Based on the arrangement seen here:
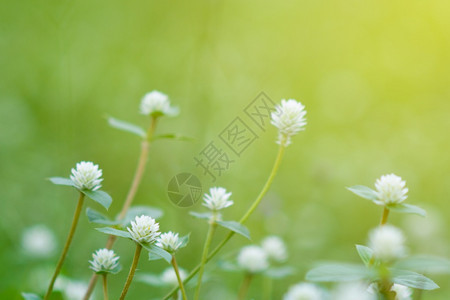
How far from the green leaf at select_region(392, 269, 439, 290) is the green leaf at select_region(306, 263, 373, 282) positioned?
10 centimetres

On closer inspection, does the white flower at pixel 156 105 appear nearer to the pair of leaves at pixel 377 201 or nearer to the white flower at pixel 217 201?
the white flower at pixel 217 201

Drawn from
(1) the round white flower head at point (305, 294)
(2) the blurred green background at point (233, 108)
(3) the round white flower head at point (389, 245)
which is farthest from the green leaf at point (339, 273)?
(2) the blurred green background at point (233, 108)

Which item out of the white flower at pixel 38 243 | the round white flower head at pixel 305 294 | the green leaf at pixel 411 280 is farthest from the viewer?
the white flower at pixel 38 243

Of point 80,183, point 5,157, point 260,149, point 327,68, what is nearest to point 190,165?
point 260,149

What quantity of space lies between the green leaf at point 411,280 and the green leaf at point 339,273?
0.10 meters

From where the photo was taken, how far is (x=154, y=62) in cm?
409

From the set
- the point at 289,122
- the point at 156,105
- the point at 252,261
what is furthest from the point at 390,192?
the point at 156,105

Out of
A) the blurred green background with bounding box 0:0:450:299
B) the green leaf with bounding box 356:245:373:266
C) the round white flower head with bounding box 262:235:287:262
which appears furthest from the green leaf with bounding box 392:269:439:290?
the blurred green background with bounding box 0:0:450:299

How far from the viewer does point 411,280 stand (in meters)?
0.79

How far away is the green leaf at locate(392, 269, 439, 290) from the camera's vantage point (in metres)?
0.76

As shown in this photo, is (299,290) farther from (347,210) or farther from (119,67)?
(119,67)

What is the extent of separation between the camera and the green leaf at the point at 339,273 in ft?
2.20

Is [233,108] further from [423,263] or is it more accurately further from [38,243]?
[423,263]

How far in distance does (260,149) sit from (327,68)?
160 centimetres
